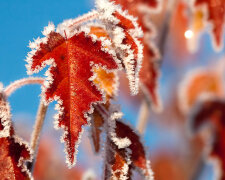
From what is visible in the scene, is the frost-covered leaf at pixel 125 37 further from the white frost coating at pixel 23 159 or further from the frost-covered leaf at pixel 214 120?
the frost-covered leaf at pixel 214 120

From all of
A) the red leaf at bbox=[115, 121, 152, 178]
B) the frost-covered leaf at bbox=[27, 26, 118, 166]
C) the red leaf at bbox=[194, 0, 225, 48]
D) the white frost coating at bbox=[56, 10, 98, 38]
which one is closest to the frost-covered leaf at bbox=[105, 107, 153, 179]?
the red leaf at bbox=[115, 121, 152, 178]

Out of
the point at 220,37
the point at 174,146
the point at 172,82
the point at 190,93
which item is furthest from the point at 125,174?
the point at 172,82

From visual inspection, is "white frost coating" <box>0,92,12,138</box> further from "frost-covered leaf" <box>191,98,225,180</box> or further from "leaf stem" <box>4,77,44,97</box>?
"frost-covered leaf" <box>191,98,225,180</box>

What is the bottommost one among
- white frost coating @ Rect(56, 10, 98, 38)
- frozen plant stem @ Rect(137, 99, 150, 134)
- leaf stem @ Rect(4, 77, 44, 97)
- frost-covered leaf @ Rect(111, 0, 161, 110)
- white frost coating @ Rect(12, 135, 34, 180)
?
white frost coating @ Rect(12, 135, 34, 180)

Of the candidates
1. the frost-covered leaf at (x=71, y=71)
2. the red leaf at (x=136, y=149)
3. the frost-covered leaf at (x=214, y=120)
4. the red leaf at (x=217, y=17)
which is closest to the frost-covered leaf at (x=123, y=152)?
the red leaf at (x=136, y=149)

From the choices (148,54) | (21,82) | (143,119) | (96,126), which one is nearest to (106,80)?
(96,126)
